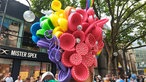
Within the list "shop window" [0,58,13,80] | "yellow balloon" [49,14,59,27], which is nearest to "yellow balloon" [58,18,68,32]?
"yellow balloon" [49,14,59,27]

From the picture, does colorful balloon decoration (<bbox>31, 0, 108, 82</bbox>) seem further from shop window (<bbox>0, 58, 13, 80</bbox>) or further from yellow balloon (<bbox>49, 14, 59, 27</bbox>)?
shop window (<bbox>0, 58, 13, 80</bbox>)

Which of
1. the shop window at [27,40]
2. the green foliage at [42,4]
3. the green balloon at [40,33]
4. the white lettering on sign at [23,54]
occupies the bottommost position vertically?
the green balloon at [40,33]

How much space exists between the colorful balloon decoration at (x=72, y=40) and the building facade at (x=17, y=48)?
386 inches

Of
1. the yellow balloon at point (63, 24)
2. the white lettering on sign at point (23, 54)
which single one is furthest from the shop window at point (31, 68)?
the yellow balloon at point (63, 24)

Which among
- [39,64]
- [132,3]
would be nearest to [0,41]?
[39,64]

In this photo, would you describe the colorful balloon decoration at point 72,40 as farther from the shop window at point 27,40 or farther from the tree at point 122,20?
the shop window at point 27,40

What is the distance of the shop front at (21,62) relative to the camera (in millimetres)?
12944

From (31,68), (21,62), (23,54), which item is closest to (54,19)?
(23,54)

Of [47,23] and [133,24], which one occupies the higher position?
[133,24]

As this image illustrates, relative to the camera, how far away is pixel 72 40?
3.46m

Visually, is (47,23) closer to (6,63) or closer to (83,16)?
(83,16)

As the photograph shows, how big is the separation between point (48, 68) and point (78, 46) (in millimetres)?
13677

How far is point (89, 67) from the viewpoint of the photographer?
142 inches

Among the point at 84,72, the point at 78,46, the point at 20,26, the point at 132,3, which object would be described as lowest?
the point at 84,72
